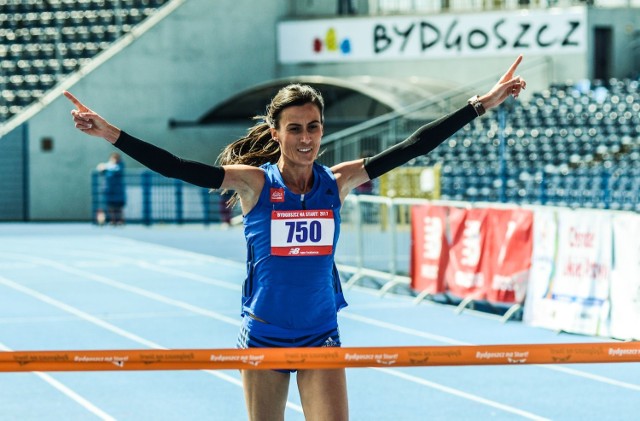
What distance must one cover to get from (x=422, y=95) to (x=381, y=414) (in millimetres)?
24754

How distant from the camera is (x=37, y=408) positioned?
867 centimetres

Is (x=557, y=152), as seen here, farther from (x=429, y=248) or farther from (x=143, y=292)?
(x=143, y=292)

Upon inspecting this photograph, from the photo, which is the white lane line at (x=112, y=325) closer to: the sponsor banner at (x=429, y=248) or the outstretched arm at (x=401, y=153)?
the sponsor banner at (x=429, y=248)

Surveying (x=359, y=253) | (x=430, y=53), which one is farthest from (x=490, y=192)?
(x=359, y=253)

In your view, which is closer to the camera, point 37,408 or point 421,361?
point 421,361

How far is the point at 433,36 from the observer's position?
34375mm

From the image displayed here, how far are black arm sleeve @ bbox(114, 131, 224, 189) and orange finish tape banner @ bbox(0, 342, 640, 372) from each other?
69cm

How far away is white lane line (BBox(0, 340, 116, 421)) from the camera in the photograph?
8469mm

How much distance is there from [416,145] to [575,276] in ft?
23.9

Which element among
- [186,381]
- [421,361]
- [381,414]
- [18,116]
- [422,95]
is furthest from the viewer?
[18,116]

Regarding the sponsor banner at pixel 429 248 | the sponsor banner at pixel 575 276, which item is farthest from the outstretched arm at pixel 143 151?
the sponsor banner at pixel 429 248

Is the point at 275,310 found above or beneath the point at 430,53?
beneath

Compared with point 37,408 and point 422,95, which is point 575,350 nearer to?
point 37,408

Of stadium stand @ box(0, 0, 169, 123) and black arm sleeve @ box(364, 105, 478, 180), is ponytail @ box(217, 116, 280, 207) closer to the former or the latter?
black arm sleeve @ box(364, 105, 478, 180)
